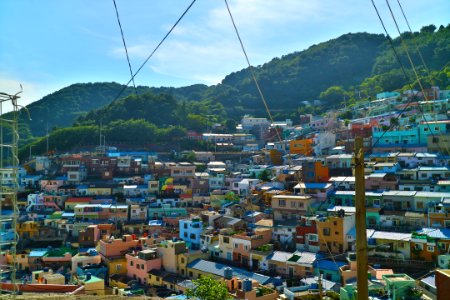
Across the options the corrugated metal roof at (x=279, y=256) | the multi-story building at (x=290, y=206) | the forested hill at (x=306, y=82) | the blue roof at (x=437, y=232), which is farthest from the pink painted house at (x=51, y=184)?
the blue roof at (x=437, y=232)

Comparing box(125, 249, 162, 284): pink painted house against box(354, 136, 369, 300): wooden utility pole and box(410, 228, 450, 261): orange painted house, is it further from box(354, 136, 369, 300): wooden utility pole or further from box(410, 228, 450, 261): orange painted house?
box(354, 136, 369, 300): wooden utility pole

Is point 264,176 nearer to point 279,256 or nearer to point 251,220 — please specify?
point 251,220

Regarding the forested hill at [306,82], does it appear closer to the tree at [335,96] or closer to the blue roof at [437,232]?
the tree at [335,96]

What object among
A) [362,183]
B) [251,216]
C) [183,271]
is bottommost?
[183,271]

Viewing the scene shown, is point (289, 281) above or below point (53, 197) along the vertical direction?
below

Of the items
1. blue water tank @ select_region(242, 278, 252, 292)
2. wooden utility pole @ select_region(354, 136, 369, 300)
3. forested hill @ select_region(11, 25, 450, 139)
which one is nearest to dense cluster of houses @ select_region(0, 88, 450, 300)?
blue water tank @ select_region(242, 278, 252, 292)

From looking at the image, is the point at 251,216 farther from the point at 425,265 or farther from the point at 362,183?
the point at 362,183

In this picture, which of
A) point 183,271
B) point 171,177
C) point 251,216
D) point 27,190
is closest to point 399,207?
point 251,216

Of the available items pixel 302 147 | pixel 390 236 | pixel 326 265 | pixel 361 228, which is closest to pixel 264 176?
pixel 302 147
